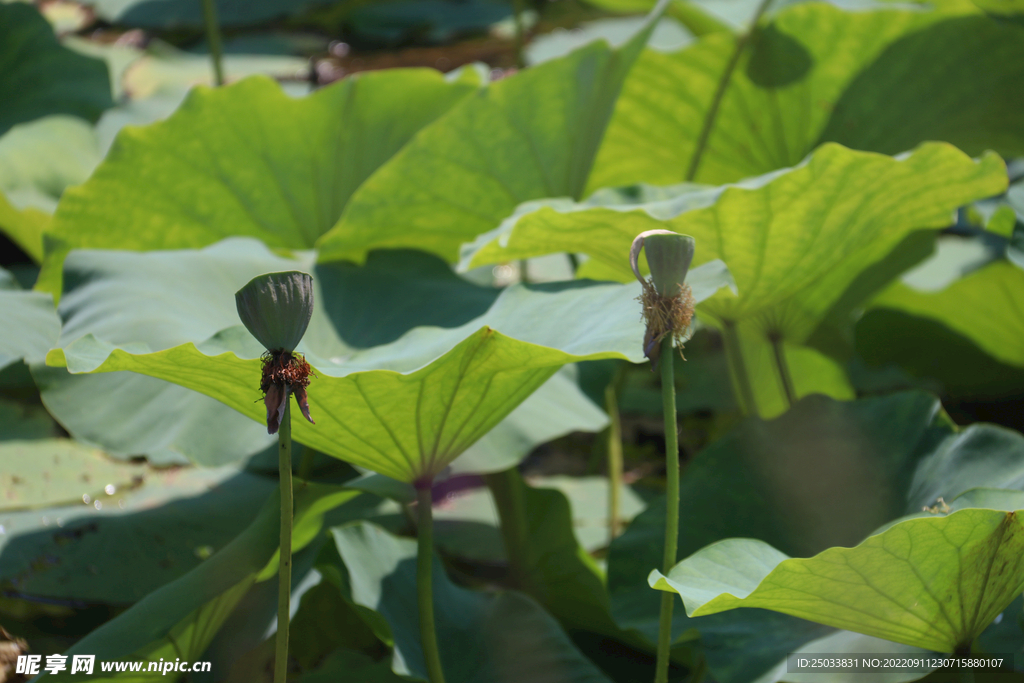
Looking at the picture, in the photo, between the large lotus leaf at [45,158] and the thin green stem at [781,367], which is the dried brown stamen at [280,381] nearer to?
the thin green stem at [781,367]

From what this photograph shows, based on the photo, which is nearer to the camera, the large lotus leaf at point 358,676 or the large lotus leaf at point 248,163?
the large lotus leaf at point 358,676

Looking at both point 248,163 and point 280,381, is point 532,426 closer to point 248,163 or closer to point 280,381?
point 280,381

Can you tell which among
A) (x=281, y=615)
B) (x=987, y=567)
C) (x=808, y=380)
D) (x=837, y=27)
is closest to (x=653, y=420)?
(x=808, y=380)

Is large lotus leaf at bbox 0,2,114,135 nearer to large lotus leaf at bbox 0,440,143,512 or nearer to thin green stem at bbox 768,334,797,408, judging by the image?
large lotus leaf at bbox 0,440,143,512

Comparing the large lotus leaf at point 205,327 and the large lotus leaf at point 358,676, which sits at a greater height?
the large lotus leaf at point 205,327

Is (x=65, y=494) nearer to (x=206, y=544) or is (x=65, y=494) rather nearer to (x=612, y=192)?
(x=206, y=544)

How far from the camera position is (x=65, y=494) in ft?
3.51

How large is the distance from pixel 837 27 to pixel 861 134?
0.54 feet

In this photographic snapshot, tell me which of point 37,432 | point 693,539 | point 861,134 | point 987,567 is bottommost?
point 987,567

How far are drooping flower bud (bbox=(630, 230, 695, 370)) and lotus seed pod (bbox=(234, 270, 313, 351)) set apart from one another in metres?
0.21

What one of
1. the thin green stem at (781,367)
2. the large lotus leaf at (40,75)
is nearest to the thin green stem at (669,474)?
the thin green stem at (781,367)

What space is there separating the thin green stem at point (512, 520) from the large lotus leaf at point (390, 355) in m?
0.24

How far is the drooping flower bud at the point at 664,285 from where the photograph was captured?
514mm

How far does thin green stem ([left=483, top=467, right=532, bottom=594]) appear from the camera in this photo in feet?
3.46
